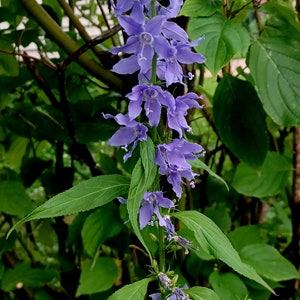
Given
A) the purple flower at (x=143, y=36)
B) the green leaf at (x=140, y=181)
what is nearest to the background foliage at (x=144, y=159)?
the green leaf at (x=140, y=181)

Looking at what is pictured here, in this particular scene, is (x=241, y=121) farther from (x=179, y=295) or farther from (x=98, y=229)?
(x=179, y=295)

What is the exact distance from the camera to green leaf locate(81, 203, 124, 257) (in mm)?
1329

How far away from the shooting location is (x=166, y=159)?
75 centimetres

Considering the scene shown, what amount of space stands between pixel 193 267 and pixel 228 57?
22.8 inches

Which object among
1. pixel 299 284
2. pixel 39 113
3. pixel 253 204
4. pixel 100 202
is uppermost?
pixel 100 202

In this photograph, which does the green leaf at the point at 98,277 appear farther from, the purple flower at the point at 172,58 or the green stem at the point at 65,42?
the purple flower at the point at 172,58

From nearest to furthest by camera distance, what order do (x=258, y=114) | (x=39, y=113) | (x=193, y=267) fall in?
(x=258, y=114) < (x=193, y=267) < (x=39, y=113)

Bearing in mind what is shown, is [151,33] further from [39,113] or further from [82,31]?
[39,113]

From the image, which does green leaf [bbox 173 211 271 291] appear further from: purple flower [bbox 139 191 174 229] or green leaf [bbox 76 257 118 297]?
green leaf [bbox 76 257 118 297]

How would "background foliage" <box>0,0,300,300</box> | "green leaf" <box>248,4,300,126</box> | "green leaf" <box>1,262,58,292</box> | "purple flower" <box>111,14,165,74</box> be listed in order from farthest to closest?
1. "green leaf" <box>1,262,58,292</box>
2. "green leaf" <box>248,4,300,126</box>
3. "background foliage" <box>0,0,300,300</box>
4. "purple flower" <box>111,14,165,74</box>

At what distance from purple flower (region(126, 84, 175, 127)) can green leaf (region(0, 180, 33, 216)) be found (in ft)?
2.45

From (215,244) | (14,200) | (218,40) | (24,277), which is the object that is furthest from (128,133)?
(24,277)

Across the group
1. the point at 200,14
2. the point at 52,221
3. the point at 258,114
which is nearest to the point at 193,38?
the point at 200,14

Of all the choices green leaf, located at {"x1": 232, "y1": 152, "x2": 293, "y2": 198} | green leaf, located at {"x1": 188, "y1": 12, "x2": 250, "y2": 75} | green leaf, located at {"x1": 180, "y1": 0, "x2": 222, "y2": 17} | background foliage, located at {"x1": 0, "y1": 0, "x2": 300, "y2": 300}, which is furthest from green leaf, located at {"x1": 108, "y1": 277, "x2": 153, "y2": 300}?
green leaf, located at {"x1": 232, "y1": 152, "x2": 293, "y2": 198}
